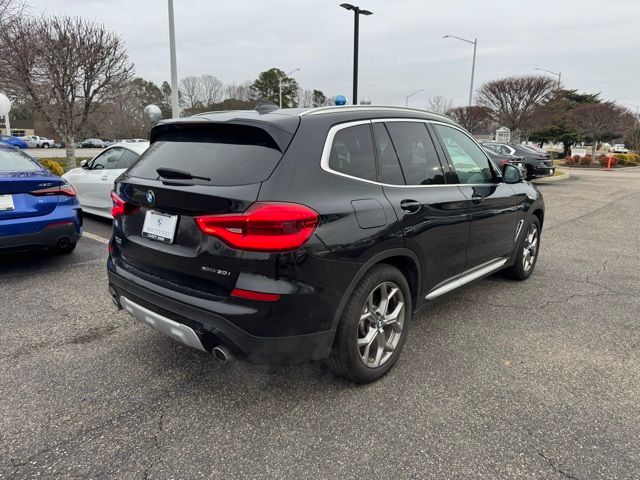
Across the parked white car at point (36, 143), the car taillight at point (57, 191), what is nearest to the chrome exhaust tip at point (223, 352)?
the car taillight at point (57, 191)

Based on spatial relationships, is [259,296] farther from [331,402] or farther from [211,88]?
[211,88]

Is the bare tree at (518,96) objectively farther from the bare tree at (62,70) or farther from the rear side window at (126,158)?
the rear side window at (126,158)

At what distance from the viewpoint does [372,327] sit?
114 inches

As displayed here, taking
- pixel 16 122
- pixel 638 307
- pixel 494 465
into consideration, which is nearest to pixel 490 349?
pixel 494 465

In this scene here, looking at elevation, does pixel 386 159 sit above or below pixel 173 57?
below

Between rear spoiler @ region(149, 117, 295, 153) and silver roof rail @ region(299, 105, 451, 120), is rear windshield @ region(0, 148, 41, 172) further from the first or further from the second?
silver roof rail @ region(299, 105, 451, 120)

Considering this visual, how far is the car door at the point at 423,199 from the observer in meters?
3.01

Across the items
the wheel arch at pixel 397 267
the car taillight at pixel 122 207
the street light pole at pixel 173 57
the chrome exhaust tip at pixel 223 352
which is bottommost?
the chrome exhaust tip at pixel 223 352

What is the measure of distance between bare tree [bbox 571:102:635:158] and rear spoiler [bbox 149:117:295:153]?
44.3 meters

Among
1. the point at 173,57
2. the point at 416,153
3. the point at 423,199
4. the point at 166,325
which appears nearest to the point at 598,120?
the point at 173,57

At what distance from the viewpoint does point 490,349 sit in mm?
3461

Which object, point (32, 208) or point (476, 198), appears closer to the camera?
point (476, 198)

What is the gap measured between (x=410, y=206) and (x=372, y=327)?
2.71 feet

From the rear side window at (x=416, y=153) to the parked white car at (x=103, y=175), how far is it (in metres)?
5.17
